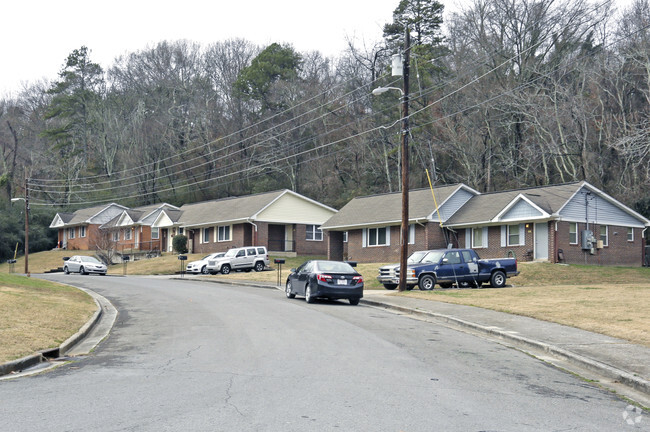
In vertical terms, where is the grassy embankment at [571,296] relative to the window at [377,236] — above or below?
below

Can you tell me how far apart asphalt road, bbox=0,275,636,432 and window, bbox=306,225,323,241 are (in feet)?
137

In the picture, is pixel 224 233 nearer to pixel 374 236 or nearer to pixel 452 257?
pixel 374 236

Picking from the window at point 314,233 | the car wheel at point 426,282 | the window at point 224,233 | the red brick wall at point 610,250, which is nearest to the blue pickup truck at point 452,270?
the car wheel at point 426,282

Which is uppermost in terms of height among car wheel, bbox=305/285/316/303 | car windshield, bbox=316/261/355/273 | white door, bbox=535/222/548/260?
white door, bbox=535/222/548/260

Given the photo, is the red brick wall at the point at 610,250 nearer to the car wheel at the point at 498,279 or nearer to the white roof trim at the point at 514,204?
the white roof trim at the point at 514,204

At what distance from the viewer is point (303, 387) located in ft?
29.4

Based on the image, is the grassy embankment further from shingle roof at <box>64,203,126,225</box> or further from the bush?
shingle roof at <box>64,203,126,225</box>

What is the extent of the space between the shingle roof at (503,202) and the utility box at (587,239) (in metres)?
2.51

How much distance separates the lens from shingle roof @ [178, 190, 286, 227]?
5484 centimetres

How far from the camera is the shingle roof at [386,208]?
44.9 metres

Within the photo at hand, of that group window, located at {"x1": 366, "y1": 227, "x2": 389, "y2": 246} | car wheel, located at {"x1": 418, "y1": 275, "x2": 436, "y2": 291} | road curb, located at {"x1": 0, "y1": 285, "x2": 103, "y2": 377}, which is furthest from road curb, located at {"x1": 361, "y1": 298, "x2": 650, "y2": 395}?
window, located at {"x1": 366, "y1": 227, "x2": 389, "y2": 246}

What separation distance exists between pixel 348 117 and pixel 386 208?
1927 cm

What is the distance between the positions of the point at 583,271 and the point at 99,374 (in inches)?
1199

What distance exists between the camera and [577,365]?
39.4 ft
